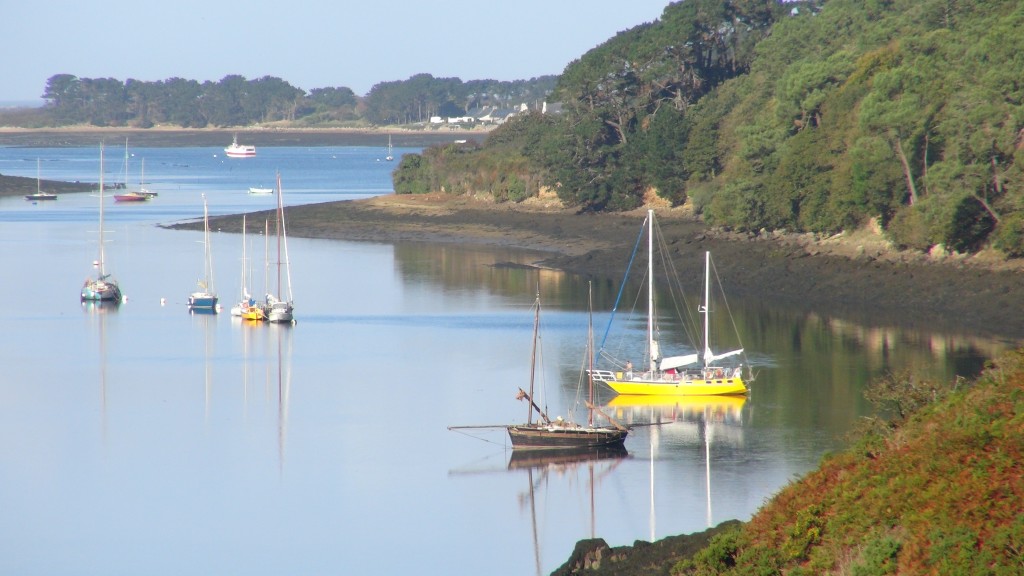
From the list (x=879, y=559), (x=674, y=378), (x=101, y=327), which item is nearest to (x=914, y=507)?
(x=879, y=559)

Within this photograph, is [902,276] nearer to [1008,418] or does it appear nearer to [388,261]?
[388,261]

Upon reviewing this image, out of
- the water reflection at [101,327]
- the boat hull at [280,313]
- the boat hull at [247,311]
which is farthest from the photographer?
the boat hull at [247,311]

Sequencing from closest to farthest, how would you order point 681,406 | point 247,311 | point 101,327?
point 681,406 < point 101,327 < point 247,311

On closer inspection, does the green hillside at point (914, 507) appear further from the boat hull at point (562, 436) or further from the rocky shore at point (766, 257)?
the rocky shore at point (766, 257)

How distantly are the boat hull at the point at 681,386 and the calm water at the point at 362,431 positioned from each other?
48cm

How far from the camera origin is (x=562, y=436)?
2684 cm

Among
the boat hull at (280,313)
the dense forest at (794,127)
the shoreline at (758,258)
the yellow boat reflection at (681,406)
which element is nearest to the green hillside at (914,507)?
the yellow boat reflection at (681,406)

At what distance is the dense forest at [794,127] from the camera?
44719mm

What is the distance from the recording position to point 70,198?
104 metres

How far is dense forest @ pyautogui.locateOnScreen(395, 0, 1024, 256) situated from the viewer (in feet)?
147

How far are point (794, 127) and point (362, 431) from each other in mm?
34057

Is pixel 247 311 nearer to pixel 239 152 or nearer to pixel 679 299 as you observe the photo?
pixel 679 299

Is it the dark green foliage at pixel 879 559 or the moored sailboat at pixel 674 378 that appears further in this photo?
the moored sailboat at pixel 674 378

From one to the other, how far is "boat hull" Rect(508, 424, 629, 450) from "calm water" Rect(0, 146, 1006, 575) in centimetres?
55
